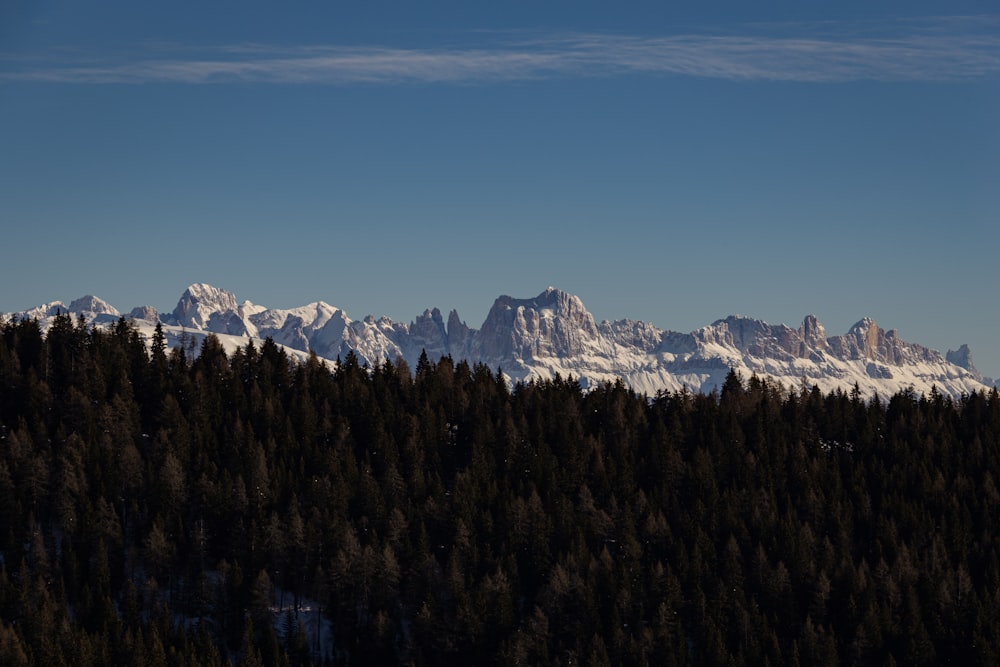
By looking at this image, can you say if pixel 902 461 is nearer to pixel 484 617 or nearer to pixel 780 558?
pixel 780 558

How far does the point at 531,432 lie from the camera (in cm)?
19288

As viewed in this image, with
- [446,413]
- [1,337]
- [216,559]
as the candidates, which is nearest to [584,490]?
[446,413]

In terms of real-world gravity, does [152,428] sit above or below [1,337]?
below

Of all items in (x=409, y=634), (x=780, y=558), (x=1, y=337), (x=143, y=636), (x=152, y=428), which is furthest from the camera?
(x=1, y=337)

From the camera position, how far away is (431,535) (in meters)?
167

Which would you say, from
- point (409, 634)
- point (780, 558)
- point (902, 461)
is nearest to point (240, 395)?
point (409, 634)

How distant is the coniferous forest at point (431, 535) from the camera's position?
14825 centimetres

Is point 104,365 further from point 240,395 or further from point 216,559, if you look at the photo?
point 216,559

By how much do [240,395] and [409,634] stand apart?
5462cm

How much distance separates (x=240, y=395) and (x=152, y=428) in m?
14.0

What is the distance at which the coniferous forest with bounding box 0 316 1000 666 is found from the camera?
148250mm

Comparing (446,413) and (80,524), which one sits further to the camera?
(446,413)

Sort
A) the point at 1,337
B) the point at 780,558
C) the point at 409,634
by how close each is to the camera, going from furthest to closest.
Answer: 1. the point at 1,337
2. the point at 780,558
3. the point at 409,634

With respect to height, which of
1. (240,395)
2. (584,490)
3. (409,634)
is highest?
(240,395)
